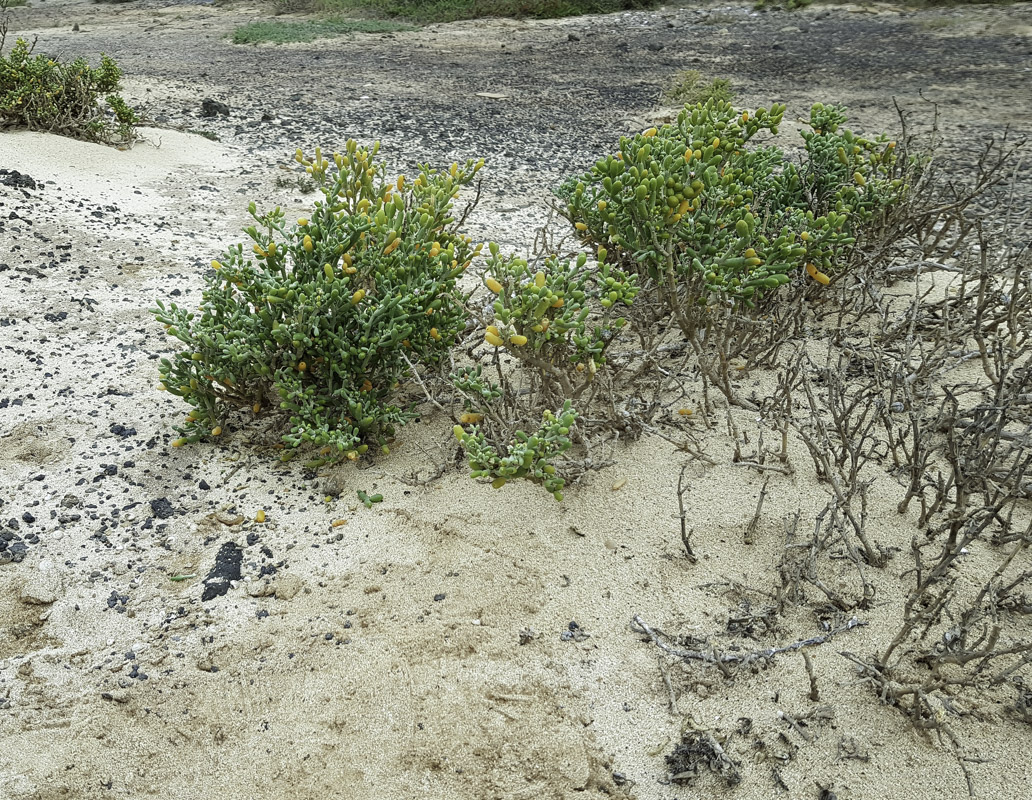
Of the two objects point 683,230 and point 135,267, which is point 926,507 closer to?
point 683,230

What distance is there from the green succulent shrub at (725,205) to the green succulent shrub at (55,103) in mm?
4301

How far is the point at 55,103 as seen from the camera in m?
6.37

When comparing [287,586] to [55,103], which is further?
[55,103]

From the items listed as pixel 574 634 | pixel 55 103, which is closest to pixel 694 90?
pixel 55 103

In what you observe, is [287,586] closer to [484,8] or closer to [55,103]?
[55,103]

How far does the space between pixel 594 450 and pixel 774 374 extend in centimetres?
101

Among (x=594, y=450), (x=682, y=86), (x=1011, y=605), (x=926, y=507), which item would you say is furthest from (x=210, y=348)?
(x=682, y=86)

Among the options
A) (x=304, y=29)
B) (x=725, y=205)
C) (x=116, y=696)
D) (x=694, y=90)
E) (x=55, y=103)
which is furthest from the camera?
(x=304, y=29)

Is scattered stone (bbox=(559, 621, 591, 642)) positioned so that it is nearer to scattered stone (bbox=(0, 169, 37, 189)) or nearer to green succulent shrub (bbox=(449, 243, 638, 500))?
green succulent shrub (bbox=(449, 243, 638, 500))

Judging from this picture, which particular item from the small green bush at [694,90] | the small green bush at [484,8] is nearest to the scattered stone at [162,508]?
the small green bush at [694,90]

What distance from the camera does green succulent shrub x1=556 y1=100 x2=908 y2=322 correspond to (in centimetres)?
287

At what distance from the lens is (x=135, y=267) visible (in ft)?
14.9

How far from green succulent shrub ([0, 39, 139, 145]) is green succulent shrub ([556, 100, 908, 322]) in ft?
14.1

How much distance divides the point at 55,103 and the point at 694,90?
6408 millimetres
